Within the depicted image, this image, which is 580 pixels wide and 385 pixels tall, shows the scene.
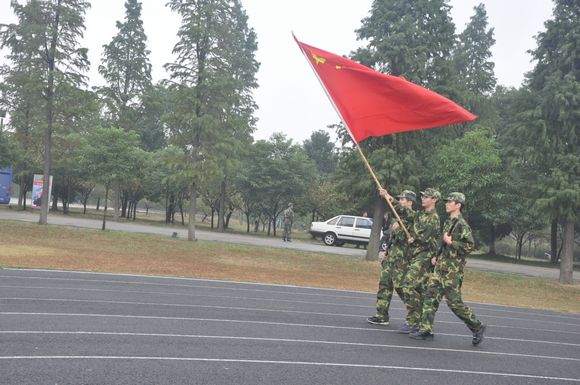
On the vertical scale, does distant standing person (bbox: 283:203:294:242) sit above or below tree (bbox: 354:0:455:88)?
below

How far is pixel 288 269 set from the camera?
1872cm

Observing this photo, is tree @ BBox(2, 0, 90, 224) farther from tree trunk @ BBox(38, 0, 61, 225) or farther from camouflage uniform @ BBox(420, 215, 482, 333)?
camouflage uniform @ BBox(420, 215, 482, 333)

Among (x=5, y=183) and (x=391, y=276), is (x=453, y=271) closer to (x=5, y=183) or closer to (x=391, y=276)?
(x=391, y=276)

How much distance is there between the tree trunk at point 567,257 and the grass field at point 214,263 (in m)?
0.48

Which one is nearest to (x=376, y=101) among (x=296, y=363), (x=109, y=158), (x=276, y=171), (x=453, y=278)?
(x=453, y=278)

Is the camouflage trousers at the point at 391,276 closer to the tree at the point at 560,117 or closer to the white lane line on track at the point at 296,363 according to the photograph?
the white lane line on track at the point at 296,363

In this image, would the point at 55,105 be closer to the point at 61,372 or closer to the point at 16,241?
the point at 16,241

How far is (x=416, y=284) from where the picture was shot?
785 cm

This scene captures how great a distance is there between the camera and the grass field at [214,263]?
15.2m

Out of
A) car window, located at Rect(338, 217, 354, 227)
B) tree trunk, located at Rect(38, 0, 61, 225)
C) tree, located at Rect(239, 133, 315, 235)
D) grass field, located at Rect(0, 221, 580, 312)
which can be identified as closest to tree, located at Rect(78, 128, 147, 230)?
tree trunk, located at Rect(38, 0, 61, 225)

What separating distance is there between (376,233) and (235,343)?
15.9m

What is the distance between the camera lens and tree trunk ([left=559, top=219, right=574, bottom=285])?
20141 millimetres

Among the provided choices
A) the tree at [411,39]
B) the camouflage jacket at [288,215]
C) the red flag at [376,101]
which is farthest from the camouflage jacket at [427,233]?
the camouflage jacket at [288,215]

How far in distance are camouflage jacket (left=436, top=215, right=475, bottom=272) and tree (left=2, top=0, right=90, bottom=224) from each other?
21.6 meters
